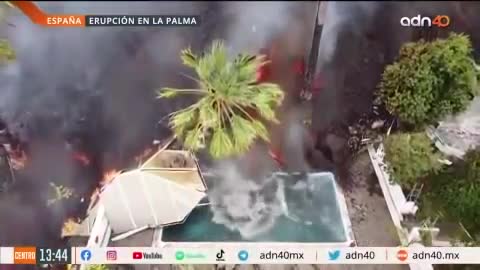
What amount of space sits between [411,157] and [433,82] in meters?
0.12

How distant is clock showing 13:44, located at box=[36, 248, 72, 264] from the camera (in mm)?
1416

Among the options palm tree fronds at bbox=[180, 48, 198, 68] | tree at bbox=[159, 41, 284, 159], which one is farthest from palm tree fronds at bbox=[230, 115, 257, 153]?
palm tree fronds at bbox=[180, 48, 198, 68]

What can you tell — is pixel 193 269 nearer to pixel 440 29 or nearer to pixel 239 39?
pixel 239 39

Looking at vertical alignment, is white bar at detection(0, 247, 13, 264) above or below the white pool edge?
below

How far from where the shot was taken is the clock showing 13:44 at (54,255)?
55.7 inches

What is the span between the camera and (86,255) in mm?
1414

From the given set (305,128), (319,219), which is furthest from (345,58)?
(319,219)

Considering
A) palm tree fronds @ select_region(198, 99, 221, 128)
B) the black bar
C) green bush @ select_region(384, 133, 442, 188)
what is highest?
the black bar

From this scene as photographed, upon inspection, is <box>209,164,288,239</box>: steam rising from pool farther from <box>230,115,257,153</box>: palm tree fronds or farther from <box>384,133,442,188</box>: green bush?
<box>384,133,442,188</box>: green bush

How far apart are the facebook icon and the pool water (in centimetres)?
13

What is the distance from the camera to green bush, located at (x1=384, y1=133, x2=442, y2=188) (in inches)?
55.1

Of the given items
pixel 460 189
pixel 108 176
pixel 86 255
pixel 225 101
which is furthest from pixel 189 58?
pixel 460 189

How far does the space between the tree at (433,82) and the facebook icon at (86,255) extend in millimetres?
518

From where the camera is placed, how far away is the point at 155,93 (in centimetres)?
141
